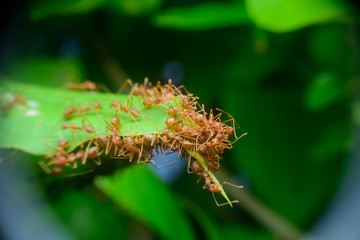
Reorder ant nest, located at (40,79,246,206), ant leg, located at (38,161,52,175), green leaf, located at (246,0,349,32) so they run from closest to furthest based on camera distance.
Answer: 1. ant nest, located at (40,79,246,206)
2. ant leg, located at (38,161,52,175)
3. green leaf, located at (246,0,349,32)

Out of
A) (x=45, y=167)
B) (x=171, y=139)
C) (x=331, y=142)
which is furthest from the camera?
(x=331, y=142)

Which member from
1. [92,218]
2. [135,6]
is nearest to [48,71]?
[135,6]

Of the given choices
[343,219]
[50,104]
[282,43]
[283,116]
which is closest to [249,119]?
[283,116]

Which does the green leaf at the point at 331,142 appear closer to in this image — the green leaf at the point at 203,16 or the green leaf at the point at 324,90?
the green leaf at the point at 324,90

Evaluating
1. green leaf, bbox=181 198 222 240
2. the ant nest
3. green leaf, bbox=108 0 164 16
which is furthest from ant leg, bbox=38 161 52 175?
green leaf, bbox=108 0 164 16

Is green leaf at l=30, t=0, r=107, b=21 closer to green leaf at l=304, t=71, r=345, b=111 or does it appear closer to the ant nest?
the ant nest

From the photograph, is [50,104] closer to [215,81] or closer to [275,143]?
[215,81]

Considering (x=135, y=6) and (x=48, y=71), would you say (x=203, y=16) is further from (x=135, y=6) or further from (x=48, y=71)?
(x=48, y=71)
